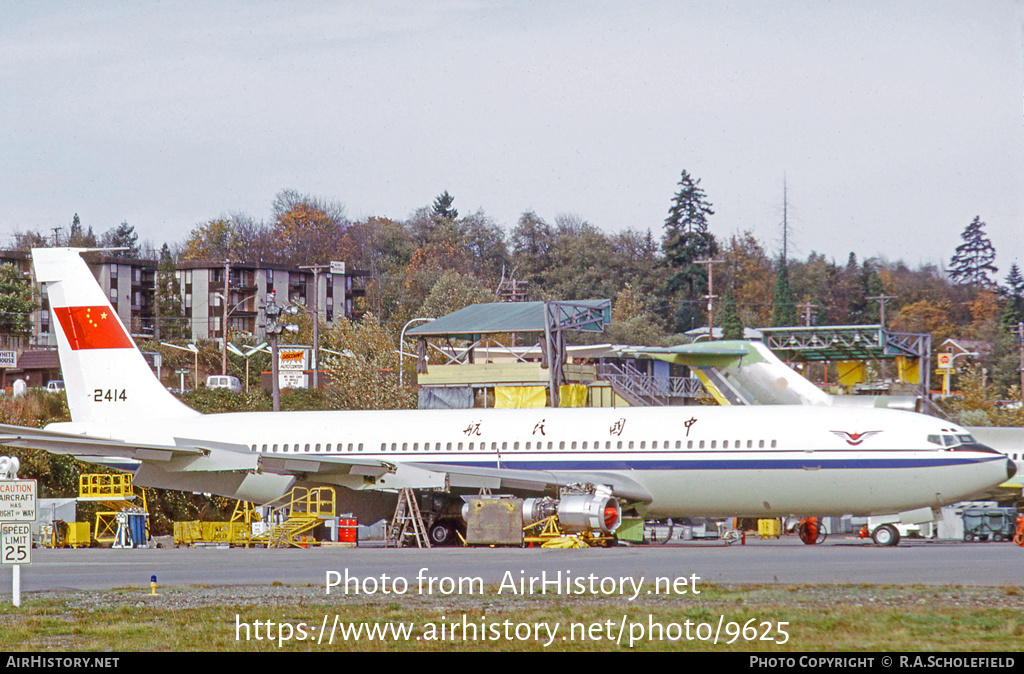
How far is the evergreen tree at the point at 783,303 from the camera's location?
100875 mm

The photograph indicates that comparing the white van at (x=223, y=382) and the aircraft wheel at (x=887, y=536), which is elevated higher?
the white van at (x=223, y=382)

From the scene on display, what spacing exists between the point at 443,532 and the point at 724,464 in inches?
324

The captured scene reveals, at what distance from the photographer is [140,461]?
113 ft

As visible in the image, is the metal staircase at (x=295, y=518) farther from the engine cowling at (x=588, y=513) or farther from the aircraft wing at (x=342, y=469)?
the engine cowling at (x=588, y=513)

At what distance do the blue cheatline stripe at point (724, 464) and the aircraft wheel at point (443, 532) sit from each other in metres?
1.69

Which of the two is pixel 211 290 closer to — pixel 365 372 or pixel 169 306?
pixel 169 306

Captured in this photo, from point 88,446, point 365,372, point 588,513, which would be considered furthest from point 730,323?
point 88,446

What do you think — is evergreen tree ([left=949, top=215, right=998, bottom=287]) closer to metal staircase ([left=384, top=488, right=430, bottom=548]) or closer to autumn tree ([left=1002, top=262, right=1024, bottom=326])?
autumn tree ([left=1002, top=262, right=1024, bottom=326])

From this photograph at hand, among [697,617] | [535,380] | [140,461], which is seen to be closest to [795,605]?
[697,617]

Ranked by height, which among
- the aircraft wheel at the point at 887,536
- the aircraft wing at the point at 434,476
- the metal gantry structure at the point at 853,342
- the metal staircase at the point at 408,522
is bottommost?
the aircraft wheel at the point at 887,536

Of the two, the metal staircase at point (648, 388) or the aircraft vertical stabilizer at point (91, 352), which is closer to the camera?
the aircraft vertical stabilizer at point (91, 352)

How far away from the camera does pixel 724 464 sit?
103 feet

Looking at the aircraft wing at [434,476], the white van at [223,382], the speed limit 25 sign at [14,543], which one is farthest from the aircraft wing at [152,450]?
the white van at [223,382]

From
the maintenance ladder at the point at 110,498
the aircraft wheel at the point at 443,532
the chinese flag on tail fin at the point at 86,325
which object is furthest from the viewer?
the maintenance ladder at the point at 110,498
